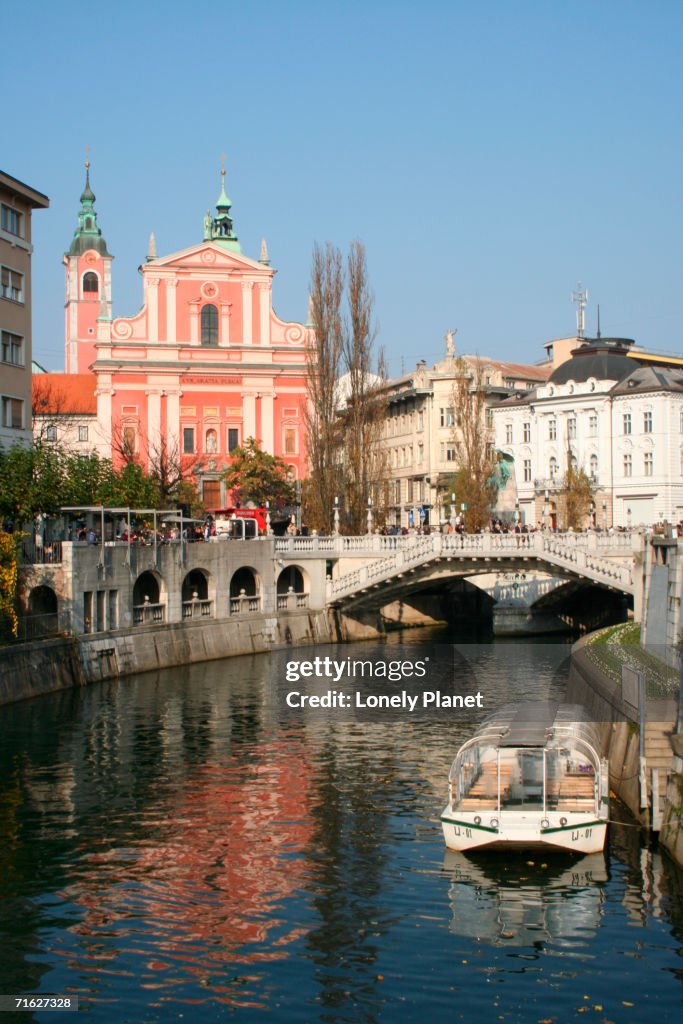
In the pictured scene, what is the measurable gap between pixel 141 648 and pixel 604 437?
50284 mm

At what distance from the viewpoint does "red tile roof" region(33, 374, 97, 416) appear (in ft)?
363

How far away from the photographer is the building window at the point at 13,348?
65375 mm

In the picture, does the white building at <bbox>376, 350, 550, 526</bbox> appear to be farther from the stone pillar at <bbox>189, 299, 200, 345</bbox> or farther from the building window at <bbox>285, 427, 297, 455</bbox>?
the stone pillar at <bbox>189, 299, 200, 345</bbox>

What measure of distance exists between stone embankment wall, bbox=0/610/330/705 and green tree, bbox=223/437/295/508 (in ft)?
67.6

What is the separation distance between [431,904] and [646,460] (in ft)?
250

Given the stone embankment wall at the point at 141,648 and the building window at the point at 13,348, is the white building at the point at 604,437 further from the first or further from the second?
the building window at the point at 13,348

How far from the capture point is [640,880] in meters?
27.2

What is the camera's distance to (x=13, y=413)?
6719cm

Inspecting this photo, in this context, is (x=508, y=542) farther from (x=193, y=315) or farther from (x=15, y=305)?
(x=193, y=315)

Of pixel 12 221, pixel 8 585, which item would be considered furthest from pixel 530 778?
pixel 12 221

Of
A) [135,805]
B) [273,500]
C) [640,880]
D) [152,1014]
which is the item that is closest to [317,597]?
[273,500]

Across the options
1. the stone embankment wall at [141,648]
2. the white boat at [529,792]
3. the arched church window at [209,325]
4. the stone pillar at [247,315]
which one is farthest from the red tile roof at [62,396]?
the white boat at [529,792]

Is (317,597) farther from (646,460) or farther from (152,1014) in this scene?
(152,1014)

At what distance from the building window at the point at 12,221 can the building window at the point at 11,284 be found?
1878 mm
